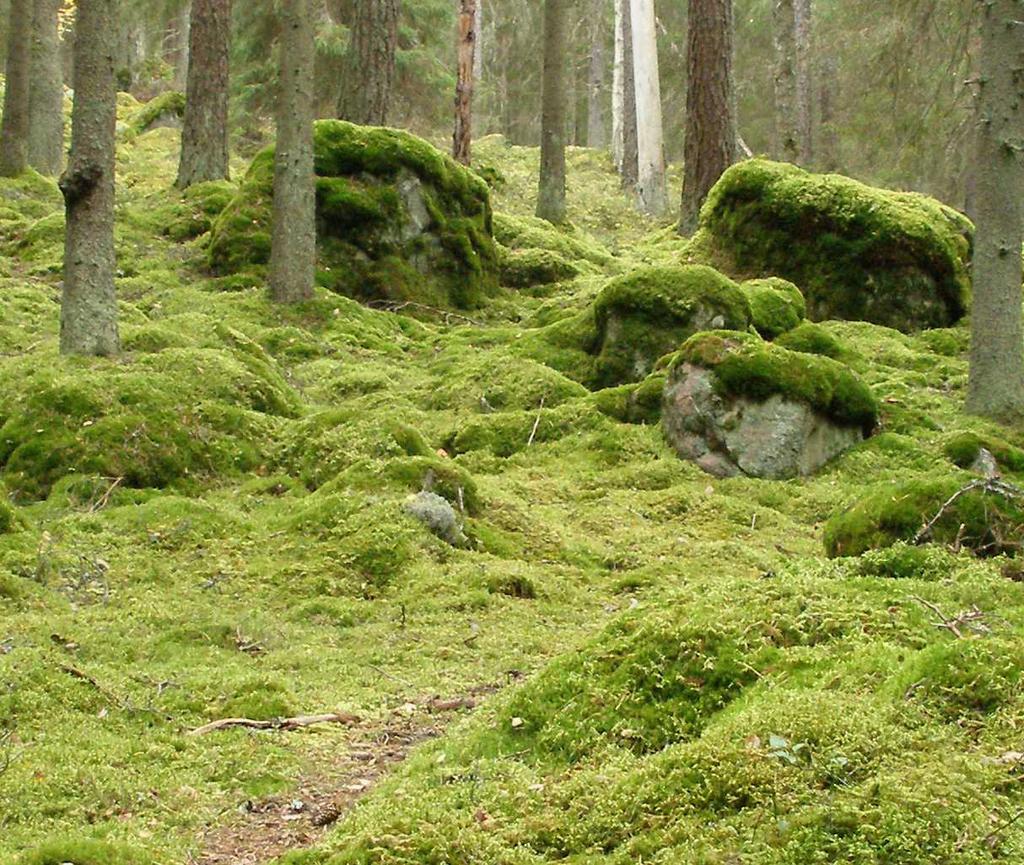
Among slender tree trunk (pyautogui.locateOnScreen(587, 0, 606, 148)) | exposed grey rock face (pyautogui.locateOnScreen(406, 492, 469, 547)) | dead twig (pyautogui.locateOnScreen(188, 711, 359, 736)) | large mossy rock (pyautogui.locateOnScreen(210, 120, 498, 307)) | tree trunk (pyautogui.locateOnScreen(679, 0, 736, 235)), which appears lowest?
dead twig (pyautogui.locateOnScreen(188, 711, 359, 736))

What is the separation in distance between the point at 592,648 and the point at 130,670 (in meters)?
2.71

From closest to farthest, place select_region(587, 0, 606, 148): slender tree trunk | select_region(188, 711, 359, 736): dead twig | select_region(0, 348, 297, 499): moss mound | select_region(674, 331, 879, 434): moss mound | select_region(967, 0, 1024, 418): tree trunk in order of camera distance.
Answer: select_region(188, 711, 359, 736): dead twig → select_region(0, 348, 297, 499): moss mound → select_region(674, 331, 879, 434): moss mound → select_region(967, 0, 1024, 418): tree trunk → select_region(587, 0, 606, 148): slender tree trunk

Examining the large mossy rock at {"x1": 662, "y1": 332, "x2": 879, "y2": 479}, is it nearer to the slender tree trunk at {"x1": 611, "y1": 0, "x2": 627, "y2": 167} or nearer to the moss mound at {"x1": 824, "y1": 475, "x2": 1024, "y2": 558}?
the moss mound at {"x1": 824, "y1": 475, "x2": 1024, "y2": 558}

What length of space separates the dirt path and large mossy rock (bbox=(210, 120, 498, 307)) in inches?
390

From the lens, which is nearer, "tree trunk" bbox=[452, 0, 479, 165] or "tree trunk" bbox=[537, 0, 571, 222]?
"tree trunk" bbox=[537, 0, 571, 222]

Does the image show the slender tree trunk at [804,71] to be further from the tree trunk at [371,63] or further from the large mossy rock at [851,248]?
the large mossy rock at [851,248]

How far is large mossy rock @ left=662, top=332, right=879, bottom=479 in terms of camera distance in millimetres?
10047

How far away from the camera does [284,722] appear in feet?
17.5

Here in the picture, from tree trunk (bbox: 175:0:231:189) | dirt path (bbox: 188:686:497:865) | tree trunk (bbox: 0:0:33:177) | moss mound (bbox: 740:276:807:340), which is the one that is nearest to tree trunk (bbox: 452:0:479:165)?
tree trunk (bbox: 175:0:231:189)

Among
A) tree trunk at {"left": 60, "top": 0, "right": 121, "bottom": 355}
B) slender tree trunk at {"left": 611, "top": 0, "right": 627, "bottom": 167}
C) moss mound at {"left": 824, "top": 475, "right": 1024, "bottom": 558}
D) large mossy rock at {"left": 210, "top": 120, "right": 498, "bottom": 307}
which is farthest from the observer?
slender tree trunk at {"left": 611, "top": 0, "right": 627, "bottom": 167}

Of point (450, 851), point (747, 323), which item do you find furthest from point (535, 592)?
point (747, 323)

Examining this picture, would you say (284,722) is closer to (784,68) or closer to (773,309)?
(773,309)

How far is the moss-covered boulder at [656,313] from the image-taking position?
11844mm

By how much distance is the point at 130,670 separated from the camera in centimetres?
584
